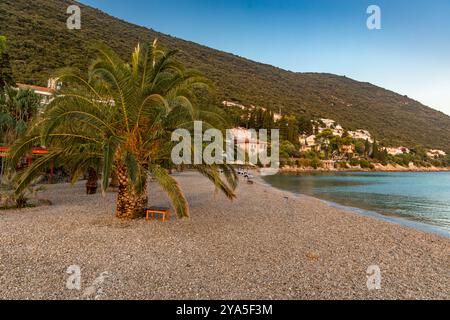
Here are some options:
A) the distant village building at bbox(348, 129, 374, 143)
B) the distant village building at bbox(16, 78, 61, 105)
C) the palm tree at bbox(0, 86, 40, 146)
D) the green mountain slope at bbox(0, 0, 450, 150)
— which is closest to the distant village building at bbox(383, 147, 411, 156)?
the green mountain slope at bbox(0, 0, 450, 150)

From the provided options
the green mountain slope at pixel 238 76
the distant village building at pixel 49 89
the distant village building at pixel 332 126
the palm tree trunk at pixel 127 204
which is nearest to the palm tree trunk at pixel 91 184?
the distant village building at pixel 49 89

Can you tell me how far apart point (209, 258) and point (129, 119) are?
4.65m

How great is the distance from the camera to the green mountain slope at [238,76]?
54094 millimetres

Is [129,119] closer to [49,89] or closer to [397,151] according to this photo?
[49,89]

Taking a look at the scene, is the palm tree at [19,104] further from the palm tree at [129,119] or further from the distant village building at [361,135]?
the distant village building at [361,135]

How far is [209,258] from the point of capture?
629 centimetres

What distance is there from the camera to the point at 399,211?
17.8 meters

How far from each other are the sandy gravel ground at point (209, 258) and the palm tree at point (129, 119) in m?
1.33

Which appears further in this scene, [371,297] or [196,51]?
[196,51]

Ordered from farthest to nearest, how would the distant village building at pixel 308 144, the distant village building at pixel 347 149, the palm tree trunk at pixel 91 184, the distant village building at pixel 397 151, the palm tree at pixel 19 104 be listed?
1. the distant village building at pixel 397 151
2. the distant village building at pixel 347 149
3. the distant village building at pixel 308 144
4. the palm tree at pixel 19 104
5. the palm tree trunk at pixel 91 184

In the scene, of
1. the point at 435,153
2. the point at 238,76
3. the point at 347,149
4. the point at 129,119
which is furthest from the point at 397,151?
the point at 129,119

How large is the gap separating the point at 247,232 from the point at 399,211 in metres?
13.3
